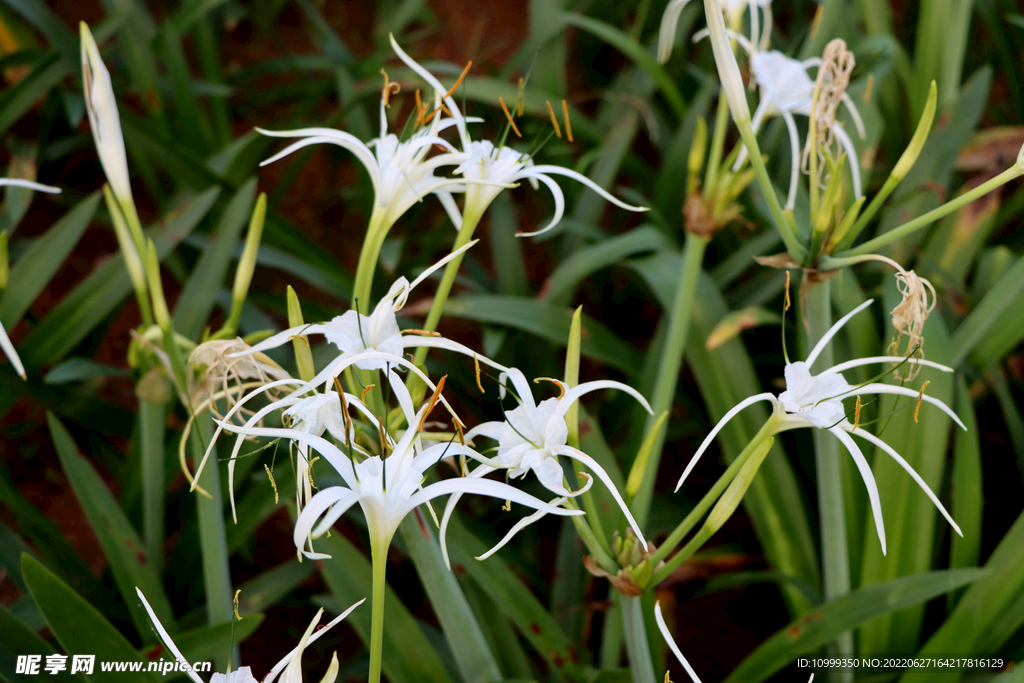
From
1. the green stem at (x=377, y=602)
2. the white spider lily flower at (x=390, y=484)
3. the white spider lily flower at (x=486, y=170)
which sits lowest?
the green stem at (x=377, y=602)

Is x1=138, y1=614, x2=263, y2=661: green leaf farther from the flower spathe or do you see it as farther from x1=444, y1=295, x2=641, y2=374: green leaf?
x1=444, y1=295, x2=641, y2=374: green leaf

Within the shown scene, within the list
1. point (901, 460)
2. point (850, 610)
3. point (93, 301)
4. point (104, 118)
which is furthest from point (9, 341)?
point (850, 610)

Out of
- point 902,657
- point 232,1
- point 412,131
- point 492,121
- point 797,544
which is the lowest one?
point 902,657

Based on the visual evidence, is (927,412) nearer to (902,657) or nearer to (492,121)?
(902,657)

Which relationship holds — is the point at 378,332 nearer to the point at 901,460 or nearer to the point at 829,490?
the point at 901,460

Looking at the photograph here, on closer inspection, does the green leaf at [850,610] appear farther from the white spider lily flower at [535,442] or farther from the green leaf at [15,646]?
the green leaf at [15,646]

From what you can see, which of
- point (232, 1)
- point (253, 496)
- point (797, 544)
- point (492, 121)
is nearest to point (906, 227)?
point (797, 544)

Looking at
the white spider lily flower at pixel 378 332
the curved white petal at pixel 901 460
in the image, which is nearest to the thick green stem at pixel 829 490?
the curved white petal at pixel 901 460

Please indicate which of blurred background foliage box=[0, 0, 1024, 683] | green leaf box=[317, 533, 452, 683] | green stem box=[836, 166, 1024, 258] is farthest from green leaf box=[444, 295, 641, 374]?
green stem box=[836, 166, 1024, 258]
